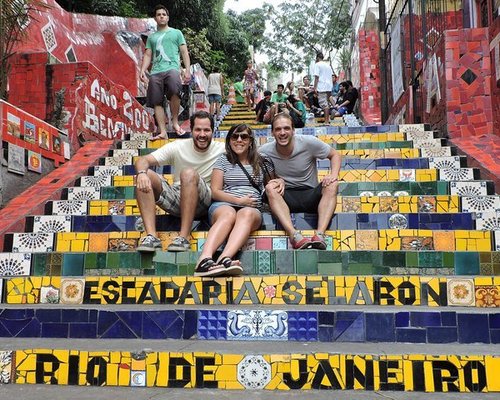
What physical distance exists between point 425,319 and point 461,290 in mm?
503

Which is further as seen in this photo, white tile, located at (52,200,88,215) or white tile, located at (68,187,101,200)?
white tile, located at (68,187,101,200)

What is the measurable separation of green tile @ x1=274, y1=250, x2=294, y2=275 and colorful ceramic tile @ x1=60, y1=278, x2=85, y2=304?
3.75ft

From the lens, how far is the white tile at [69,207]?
4.50 meters

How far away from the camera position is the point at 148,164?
3955mm

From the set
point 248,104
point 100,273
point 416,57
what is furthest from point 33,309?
point 248,104

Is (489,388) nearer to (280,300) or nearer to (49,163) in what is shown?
(280,300)

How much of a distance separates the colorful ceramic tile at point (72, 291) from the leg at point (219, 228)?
0.71 metres

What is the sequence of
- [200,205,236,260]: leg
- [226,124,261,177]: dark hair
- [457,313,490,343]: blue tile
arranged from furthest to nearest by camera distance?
1. [226,124,261,177]: dark hair
2. [200,205,236,260]: leg
3. [457,313,490,343]: blue tile

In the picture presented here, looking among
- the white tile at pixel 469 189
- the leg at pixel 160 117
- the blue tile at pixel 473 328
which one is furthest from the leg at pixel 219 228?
the leg at pixel 160 117

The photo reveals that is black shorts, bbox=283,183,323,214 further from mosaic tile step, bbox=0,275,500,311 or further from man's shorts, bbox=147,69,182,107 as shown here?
man's shorts, bbox=147,69,182,107

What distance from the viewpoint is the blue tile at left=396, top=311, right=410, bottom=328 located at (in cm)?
258

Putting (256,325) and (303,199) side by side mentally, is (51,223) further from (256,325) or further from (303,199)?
(256,325)

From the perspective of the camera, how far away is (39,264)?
11.9 ft

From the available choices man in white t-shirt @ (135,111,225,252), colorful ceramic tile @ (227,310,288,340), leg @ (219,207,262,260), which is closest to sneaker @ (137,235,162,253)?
man in white t-shirt @ (135,111,225,252)
